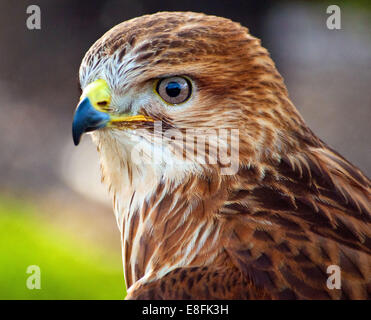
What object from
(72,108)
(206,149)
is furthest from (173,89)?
(72,108)

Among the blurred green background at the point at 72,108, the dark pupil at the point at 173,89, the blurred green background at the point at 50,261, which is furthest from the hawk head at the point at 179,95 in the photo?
the blurred green background at the point at 50,261

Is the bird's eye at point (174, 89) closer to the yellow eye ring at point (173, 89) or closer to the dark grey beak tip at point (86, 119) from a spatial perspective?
the yellow eye ring at point (173, 89)

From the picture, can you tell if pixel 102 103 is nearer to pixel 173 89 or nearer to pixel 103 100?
pixel 103 100

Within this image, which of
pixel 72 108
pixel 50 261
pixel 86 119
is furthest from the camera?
pixel 72 108

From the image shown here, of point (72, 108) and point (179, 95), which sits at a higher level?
point (179, 95)

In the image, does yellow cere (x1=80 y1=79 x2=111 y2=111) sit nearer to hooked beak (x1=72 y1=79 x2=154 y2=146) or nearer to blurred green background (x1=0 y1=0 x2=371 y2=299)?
hooked beak (x1=72 y1=79 x2=154 y2=146)

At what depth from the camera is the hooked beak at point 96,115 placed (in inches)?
65.9

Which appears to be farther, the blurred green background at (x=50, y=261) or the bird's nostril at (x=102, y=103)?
the blurred green background at (x=50, y=261)

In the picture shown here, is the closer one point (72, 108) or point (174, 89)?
point (174, 89)

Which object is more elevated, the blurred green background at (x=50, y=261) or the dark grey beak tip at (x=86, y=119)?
the dark grey beak tip at (x=86, y=119)

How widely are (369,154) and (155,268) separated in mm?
1701

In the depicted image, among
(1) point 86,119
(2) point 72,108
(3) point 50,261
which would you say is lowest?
(3) point 50,261

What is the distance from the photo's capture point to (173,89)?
171cm

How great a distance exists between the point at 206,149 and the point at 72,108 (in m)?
2.91
